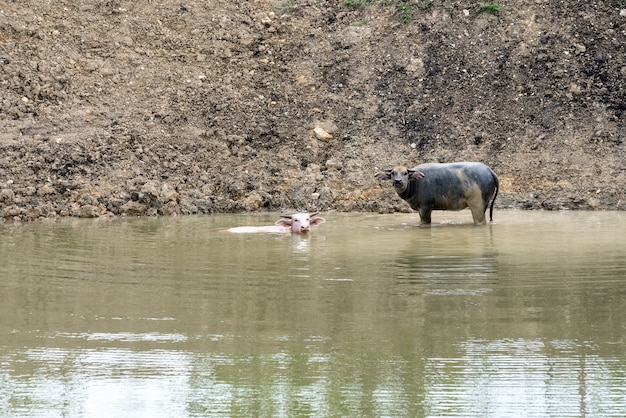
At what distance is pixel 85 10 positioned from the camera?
26.8 m

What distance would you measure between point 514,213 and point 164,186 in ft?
20.8

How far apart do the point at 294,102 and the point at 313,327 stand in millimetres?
15202

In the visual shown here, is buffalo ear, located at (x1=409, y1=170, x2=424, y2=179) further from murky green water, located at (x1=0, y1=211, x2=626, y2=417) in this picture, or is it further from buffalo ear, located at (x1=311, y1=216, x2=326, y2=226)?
murky green water, located at (x1=0, y1=211, x2=626, y2=417)

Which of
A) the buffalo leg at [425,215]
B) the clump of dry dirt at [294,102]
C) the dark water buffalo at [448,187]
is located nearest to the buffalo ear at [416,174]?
the dark water buffalo at [448,187]

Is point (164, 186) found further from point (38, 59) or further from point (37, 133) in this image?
point (38, 59)

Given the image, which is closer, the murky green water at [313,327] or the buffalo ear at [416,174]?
the murky green water at [313,327]

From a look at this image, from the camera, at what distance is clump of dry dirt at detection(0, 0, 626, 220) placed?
2142 centimetres

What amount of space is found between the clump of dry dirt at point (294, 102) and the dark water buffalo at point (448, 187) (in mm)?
2157

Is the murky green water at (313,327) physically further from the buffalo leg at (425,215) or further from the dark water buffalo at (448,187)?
the buffalo leg at (425,215)

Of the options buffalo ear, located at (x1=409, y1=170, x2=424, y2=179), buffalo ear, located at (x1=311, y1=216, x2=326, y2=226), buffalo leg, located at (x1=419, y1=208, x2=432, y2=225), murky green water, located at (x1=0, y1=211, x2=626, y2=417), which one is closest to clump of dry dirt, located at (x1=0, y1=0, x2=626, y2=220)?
buffalo leg, located at (x1=419, y1=208, x2=432, y2=225)

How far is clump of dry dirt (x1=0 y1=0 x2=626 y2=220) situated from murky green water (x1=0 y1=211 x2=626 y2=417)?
204 inches

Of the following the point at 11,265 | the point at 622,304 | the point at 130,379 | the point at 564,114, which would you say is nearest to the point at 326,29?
the point at 564,114

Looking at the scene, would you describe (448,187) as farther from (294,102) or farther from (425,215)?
(294,102)

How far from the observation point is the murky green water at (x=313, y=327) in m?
7.64
